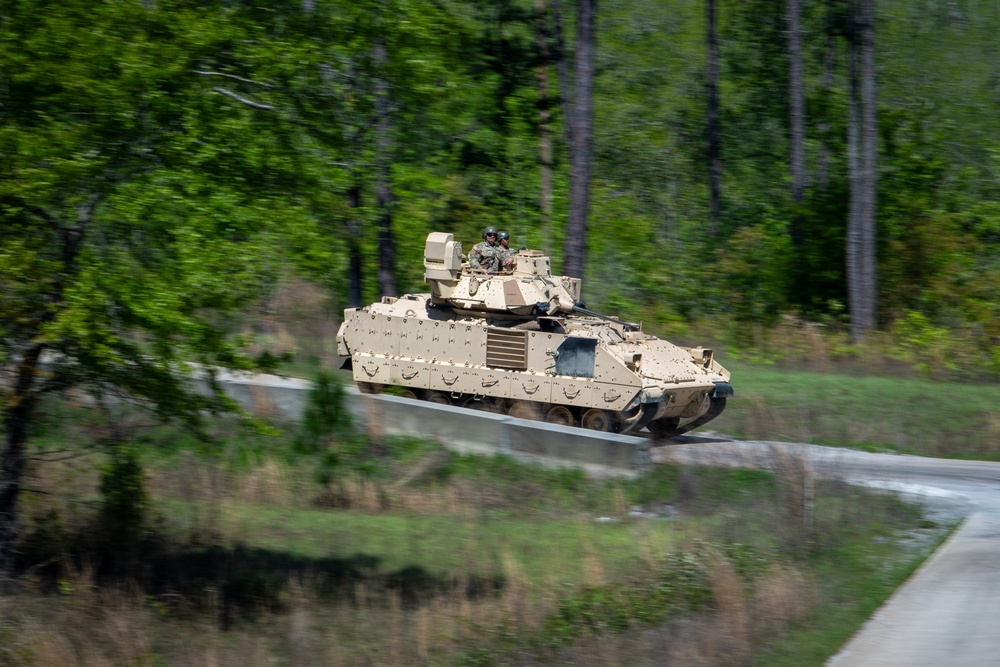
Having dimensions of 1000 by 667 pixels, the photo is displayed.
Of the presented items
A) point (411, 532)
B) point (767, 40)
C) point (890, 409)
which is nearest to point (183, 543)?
point (411, 532)

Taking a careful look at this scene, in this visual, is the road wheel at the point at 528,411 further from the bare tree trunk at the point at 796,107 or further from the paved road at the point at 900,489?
the bare tree trunk at the point at 796,107

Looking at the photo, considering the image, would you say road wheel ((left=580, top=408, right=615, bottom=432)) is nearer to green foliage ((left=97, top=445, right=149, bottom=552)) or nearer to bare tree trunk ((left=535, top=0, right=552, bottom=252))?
green foliage ((left=97, top=445, right=149, bottom=552))

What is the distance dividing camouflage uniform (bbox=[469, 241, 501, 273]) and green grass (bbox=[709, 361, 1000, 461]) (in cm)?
422

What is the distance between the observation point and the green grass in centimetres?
1602

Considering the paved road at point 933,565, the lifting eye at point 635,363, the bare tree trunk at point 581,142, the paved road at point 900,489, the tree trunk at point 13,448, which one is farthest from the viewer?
the bare tree trunk at point 581,142

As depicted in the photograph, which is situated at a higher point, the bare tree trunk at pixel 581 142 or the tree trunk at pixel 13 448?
the bare tree trunk at pixel 581 142

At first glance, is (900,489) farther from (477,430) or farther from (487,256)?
(487,256)

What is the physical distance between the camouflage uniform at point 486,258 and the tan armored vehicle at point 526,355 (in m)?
0.28

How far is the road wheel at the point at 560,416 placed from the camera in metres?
15.9

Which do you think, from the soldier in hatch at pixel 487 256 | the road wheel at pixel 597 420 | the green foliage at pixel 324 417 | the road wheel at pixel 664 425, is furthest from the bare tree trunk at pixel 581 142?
the green foliage at pixel 324 417

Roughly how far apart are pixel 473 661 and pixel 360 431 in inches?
306

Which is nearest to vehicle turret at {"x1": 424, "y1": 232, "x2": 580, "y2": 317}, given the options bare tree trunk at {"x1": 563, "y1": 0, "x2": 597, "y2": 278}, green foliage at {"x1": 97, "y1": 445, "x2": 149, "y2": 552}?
bare tree trunk at {"x1": 563, "y1": 0, "x2": 597, "y2": 278}

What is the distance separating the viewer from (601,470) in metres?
13.6

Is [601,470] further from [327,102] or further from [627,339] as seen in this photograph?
[327,102]
